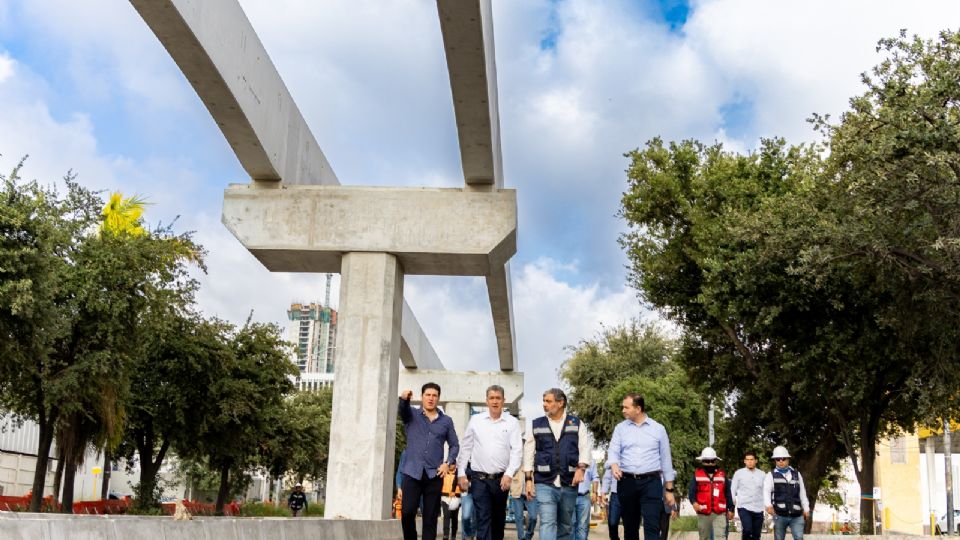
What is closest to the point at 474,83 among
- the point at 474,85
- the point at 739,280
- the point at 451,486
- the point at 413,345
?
the point at 474,85

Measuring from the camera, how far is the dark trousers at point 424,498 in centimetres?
932

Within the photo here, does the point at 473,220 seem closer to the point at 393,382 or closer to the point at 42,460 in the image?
the point at 393,382

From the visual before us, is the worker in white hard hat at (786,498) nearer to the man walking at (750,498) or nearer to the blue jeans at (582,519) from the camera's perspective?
the man walking at (750,498)

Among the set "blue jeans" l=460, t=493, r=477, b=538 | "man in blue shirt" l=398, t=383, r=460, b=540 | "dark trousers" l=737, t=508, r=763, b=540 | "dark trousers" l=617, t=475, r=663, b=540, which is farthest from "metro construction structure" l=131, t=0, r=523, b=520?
"dark trousers" l=617, t=475, r=663, b=540

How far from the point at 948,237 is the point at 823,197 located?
12.6 ft

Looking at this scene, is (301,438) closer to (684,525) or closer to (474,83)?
(684,525)

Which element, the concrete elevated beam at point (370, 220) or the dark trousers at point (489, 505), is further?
the concrete elevated beam at point (370, 220)

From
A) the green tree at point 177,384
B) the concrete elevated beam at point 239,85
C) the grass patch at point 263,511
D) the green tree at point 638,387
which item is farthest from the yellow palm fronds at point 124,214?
the green tree at point 638,387

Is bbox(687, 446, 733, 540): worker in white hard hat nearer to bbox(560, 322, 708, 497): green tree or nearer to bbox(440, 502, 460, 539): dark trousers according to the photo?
bbox(440, 502, 460, 539): dark trousers

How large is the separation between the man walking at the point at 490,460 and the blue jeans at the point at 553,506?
1.20 feet

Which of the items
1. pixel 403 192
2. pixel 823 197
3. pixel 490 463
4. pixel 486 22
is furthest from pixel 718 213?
pixel 490 463

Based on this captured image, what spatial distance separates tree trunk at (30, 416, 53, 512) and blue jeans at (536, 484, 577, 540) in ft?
51.5

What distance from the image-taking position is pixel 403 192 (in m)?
16.9

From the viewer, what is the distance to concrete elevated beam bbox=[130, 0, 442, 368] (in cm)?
1178
